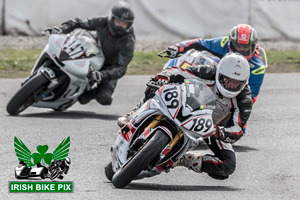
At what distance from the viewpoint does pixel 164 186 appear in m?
7.22

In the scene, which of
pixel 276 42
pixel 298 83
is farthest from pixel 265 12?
pixel 298 83

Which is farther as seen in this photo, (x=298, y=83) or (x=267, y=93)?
(x=298, y=83)

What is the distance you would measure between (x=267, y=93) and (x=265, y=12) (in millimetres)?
4168

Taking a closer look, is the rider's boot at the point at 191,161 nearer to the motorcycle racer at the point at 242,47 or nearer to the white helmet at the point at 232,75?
the white helmet at the point at 232,75

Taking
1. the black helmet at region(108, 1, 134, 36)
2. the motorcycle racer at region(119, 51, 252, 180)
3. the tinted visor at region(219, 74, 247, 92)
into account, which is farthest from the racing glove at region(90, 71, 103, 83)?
the tinted visor at region(219, 74, 247, 92)

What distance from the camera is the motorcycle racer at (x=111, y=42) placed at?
1108cm

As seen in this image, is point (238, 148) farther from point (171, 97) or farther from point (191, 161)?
point (171, 97)

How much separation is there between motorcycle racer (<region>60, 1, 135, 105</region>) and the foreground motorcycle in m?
3.92

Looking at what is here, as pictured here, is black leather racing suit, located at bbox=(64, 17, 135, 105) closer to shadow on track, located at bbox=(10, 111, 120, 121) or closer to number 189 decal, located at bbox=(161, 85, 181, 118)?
shadow on track, located at bbox=(10, 111, 120, 121)

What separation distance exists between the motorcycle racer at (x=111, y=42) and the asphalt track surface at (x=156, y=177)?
34 centimetres

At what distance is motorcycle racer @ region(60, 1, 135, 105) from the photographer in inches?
436

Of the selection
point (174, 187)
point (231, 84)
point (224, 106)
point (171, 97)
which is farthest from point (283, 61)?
point (171, 97)

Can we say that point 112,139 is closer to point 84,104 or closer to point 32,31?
point 84,104

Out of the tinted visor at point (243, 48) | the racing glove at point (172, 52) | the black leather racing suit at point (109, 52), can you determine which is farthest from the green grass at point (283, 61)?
the tinted visor at point (243, 48)
